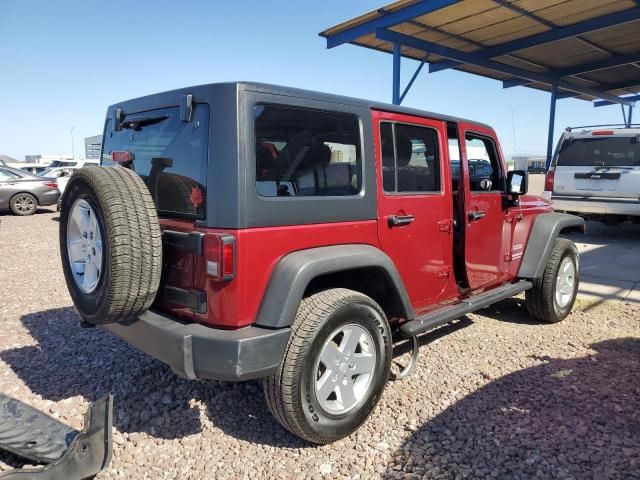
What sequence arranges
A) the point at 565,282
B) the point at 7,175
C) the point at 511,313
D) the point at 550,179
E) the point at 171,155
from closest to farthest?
the point at 171,155 → the point at 565,282 → the point at 511,313 → the point at 550,179 → the point at 7,175

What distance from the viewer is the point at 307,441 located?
2.67 metres

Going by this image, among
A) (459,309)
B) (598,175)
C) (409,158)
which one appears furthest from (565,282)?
(598,175)

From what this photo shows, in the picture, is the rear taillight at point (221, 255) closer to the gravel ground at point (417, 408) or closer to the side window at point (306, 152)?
the side window at point (306, 152)

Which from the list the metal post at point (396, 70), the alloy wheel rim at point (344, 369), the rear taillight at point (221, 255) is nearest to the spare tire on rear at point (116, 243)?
the rear taillight at point (221, 255)

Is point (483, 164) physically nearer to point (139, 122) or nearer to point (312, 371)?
point (312, 371)

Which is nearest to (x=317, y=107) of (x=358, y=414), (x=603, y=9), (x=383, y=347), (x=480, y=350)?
(x=383, y=347)

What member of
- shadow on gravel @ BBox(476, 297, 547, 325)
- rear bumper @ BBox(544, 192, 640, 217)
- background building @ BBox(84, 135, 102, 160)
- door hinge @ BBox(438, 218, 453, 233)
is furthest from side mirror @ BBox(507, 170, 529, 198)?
rear bumper @ BBox(544, 192, 640, 217)

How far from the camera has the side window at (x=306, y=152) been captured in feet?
8.04

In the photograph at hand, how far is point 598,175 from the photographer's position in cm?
862

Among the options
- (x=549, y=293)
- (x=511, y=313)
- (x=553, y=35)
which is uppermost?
(x=553, y=35)

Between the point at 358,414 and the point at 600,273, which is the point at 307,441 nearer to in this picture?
the point at 358,414

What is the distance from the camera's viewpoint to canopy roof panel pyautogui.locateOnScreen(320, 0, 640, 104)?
905 cm

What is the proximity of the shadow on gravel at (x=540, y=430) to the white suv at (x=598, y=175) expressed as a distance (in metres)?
5.83

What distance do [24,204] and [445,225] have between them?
13481mm
